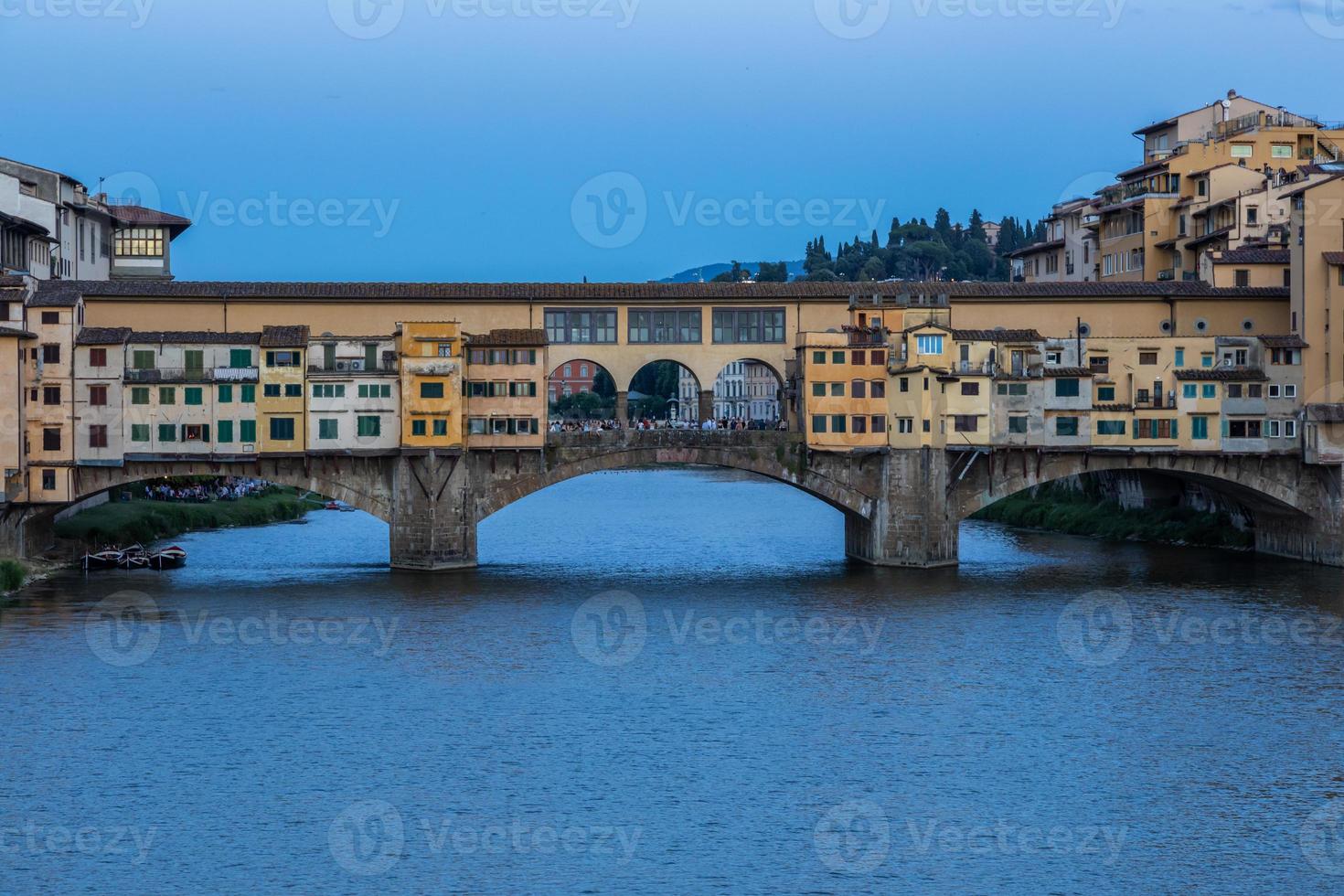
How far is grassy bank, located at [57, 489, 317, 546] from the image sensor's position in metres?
67.1

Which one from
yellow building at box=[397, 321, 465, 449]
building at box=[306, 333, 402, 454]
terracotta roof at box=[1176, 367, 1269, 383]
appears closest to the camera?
yellow building at box=[397, 321, 465, 449]

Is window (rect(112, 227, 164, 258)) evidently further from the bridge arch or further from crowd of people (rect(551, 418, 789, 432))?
the bridge arch

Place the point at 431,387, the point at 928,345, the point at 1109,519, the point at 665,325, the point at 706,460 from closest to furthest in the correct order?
the point at 431,387 → the point at 706,460 → the point at 928,345 → the point at 665,325 → the point at 1109,519

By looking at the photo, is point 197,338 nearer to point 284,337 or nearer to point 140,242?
point 284,337

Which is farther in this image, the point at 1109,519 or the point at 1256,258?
the point at 1109,519

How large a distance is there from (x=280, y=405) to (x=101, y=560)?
8559mm

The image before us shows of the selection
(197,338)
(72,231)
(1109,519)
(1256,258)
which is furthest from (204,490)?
(1256,258)

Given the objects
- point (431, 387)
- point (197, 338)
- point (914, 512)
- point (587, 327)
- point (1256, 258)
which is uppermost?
point (1256, 258)

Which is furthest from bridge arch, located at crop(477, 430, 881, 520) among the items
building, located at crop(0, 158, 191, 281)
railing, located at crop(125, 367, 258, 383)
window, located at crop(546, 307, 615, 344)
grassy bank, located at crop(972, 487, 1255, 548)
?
building, located at crop(0, 158, 191, 281)

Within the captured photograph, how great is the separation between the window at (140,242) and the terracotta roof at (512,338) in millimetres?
25632

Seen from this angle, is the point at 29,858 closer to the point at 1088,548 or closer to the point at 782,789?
the point at 782,789

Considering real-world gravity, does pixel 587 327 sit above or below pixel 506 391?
above

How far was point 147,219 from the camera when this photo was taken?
269 feet

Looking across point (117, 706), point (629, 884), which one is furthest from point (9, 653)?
point (629, 884)
